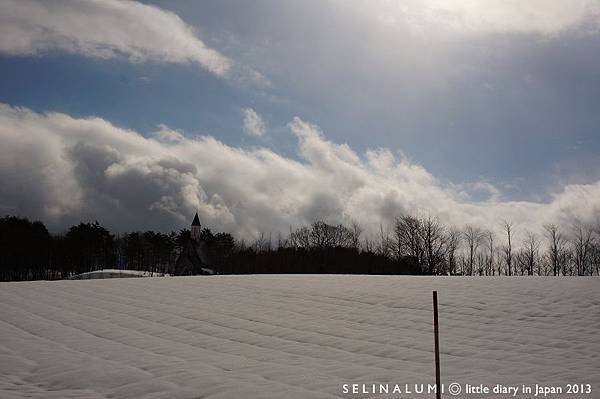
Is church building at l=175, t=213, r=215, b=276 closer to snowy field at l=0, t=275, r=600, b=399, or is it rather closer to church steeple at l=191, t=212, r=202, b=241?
church steeple at l=191, t=212, r=202, b=241

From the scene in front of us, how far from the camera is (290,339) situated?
10898mm

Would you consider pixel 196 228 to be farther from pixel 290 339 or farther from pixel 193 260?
pixel 290 339

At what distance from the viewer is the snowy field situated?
7129 millimetres

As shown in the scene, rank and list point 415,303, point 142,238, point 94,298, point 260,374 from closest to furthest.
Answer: point 260,374
point 415,303
point 94,298
point 142,238

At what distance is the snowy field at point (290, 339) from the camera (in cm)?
713

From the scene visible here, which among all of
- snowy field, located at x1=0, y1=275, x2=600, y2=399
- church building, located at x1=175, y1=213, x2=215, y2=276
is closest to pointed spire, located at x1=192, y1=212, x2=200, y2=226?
church building, located at x1=175, y1=213, x2=215, y2=276

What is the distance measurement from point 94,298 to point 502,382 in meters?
15.8

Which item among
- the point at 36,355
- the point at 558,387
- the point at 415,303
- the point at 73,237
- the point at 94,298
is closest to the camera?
the point at 558,387

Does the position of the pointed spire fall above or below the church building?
above

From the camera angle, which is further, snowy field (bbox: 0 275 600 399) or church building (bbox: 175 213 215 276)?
church building (bbox: 175 213 215 276)

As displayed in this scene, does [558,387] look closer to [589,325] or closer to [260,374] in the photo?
[260,374]

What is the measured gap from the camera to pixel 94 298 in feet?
58.7

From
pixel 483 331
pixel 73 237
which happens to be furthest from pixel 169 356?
pixel 73 237

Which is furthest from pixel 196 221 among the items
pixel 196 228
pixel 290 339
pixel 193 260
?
pixel 290 339
